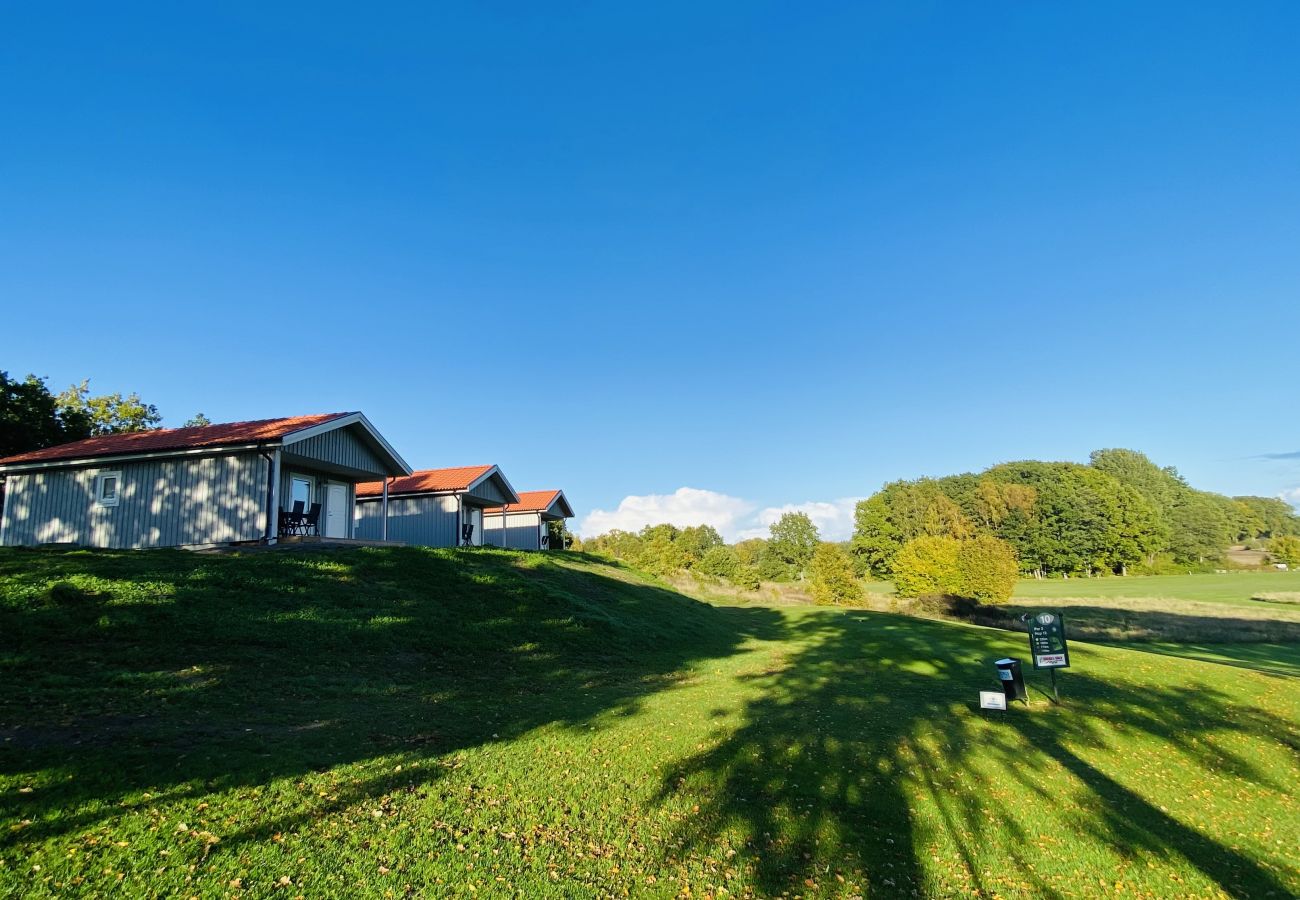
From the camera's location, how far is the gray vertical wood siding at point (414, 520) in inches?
1216

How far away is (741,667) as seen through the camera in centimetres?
1442

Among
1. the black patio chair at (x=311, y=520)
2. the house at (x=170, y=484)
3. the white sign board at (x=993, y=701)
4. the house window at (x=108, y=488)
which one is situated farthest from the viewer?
the black patio chair at (x=311, y=520)

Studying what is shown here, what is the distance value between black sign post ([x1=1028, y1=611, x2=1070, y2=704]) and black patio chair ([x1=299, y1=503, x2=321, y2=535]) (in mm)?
20723

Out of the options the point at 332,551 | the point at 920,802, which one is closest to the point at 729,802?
the point at 920,802

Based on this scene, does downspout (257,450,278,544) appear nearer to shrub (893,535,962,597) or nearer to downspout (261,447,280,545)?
downspout (261,447,280,545)

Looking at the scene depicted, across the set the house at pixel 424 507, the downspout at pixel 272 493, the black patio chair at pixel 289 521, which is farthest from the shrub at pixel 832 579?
the downspout at pixel 272 493

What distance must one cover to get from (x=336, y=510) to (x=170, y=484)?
18.6 ft

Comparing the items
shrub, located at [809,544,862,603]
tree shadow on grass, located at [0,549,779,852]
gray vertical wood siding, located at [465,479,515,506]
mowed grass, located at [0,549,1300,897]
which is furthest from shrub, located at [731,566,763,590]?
mowed grass, located at [0,549,1300,897]

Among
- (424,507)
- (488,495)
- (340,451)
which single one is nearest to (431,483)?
(424,507)

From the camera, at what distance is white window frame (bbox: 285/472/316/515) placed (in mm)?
21422

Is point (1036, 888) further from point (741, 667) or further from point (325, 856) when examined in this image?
point (741, 667)

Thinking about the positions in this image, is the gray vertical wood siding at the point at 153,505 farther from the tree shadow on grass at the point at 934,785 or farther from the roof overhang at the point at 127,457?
the tree shadow on grass at the point at 934,785

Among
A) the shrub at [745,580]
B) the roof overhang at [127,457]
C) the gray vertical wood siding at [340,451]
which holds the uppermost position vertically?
the gray vertical wood siding at [340,451]

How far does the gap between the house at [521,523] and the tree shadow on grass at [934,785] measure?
30.0m
